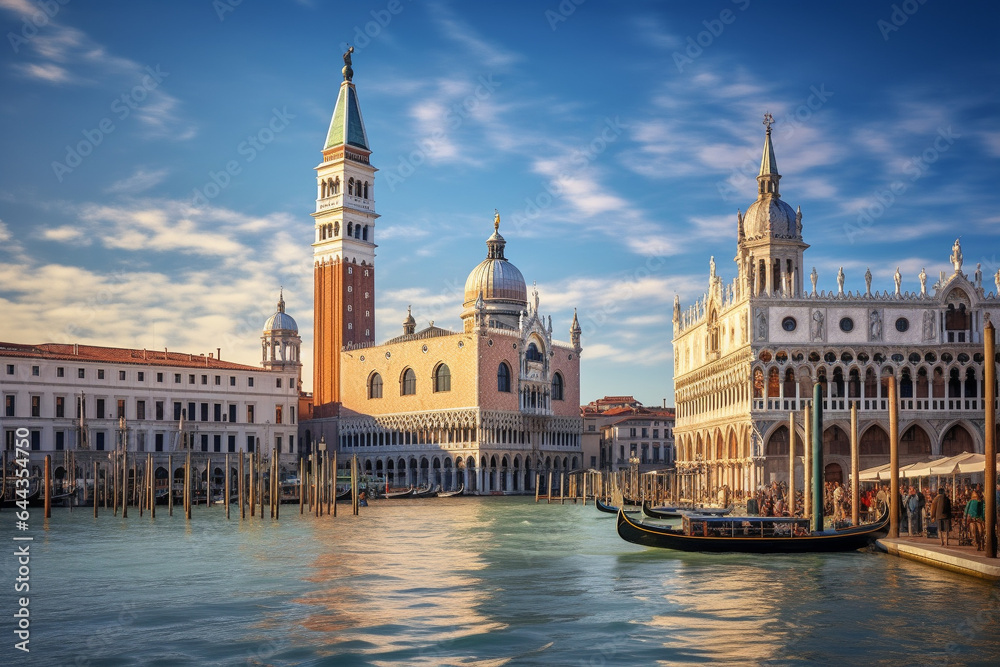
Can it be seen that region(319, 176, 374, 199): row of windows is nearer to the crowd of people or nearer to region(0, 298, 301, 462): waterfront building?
region(0, 298, 301, 462): waterfront building

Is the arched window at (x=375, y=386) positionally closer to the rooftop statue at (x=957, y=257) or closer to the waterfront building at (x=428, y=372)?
the waterfront building at (x=428, y=372)

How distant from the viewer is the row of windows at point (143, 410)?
52.6m

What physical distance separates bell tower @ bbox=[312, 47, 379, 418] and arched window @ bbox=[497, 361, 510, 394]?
1015 centimetres

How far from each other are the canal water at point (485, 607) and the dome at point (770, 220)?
2027 cm

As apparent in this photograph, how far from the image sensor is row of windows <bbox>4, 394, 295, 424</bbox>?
52.6 metres

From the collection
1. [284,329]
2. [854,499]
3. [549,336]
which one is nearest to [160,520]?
[854,499]

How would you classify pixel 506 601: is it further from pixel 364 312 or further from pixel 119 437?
pixel 364 312

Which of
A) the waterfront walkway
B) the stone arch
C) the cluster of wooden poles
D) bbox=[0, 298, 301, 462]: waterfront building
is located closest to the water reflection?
the cluster of wooden poles

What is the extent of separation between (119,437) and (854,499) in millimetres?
40345

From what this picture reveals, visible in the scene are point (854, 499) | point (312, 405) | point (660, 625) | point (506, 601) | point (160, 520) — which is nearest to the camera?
point (660, 625)

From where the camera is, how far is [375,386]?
66812 mm

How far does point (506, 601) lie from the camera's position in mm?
16359

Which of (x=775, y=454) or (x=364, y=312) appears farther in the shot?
(x=364, y=312)

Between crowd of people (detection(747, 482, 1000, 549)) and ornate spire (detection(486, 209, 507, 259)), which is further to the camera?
ornate spire (detection(486, 209, 507, 259))
